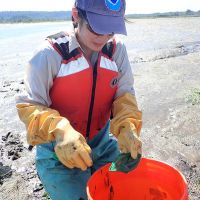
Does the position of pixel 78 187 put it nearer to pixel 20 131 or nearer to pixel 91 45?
pixel 91 45

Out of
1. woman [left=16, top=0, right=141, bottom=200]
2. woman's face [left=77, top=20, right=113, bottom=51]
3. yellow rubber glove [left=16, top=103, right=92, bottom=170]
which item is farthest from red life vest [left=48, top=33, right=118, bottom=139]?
yellow rubber glove [left=16, top=103, right=92, bottom=170]

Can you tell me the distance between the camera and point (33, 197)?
3824 millimetres

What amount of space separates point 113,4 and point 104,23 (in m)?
0.15

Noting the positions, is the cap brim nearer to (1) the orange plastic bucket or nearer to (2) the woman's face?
(2) the woman's face

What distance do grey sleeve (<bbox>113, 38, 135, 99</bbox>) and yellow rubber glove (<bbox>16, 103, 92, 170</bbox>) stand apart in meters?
0.69

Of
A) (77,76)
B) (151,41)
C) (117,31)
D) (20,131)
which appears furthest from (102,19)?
(151,41)

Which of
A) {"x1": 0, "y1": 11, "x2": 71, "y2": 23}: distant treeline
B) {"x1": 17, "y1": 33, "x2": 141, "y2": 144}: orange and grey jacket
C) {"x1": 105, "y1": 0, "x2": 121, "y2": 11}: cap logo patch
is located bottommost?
{"x1": 0, "y1": 11, "x2": 71, "y2": 23}: distant treeline

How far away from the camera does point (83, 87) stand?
2762 millimetres

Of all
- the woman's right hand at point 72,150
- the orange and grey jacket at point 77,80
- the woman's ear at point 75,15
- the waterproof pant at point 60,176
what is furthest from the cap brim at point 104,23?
the waterproof pant at point 60,176

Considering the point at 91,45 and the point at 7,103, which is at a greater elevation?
the point at 91,45

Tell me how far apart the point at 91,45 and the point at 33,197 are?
6.13 feet

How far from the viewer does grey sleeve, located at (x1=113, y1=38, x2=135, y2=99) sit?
9.70 ft

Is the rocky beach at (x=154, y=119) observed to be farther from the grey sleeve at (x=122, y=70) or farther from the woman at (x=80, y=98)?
the woman at (x=80, y=98)

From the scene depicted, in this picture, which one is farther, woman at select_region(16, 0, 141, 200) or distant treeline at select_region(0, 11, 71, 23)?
distant treeline at select_region(0, 11, 71, 23)
